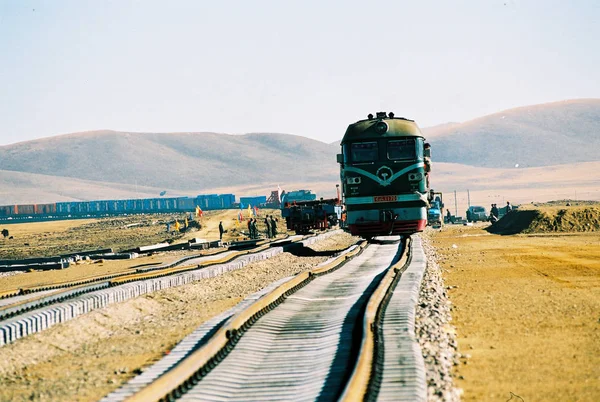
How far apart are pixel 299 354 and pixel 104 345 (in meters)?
Answer: 3.92

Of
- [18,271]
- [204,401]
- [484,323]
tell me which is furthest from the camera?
[18,271]

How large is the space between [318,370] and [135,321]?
7153 millimetres

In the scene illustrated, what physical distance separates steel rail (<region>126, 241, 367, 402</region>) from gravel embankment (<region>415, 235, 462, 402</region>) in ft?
8.55

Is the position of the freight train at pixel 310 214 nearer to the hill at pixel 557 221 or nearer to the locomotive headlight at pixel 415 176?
the hill at pixel 557 221

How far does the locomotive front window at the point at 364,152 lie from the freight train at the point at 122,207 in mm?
95855

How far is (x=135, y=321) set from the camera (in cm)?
1558

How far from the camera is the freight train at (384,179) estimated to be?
2559cm

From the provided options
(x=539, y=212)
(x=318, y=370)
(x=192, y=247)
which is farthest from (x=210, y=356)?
(x=539, y=212)

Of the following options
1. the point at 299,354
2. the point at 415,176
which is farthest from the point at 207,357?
the point at 415,176

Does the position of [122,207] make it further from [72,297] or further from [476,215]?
[72,297]

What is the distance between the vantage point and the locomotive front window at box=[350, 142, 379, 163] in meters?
26.0

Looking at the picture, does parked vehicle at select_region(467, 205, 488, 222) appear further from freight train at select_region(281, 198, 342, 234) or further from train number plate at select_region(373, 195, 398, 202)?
train number plate at select_region(373, 195, 398, 202)

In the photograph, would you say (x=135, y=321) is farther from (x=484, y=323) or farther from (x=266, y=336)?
(x=484, y=323)

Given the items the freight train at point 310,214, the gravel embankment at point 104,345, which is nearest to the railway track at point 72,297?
the gravel embankment at point 104,345
